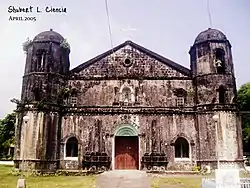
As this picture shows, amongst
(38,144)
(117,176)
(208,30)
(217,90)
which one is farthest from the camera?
(208,30)

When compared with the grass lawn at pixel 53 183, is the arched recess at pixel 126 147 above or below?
above

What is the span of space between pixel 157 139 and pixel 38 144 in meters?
8.39

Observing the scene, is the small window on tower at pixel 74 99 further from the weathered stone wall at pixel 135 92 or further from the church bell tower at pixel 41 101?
the church bell tower at pixel 41 101

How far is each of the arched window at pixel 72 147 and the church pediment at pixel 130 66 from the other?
4.95 m

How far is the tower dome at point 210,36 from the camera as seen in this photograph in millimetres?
23539

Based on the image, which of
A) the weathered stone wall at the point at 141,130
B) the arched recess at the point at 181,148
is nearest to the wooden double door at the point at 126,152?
the weathered stone wall at the point at 141,130

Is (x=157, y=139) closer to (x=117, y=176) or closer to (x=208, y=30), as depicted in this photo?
(x=117, y=176)

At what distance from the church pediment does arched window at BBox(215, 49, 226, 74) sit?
2.24 m

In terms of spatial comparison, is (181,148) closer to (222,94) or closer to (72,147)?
(222,94)

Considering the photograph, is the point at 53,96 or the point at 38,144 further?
the point at 53,96

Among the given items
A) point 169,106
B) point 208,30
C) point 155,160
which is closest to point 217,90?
point 169,106

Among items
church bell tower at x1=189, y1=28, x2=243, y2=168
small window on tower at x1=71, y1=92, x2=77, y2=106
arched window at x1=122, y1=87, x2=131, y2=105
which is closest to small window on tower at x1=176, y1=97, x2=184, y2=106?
church bell tower at x1=189, y1=28, x2=243, y2=168

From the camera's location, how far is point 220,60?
23328 millimetres

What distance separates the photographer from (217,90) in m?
22.3
